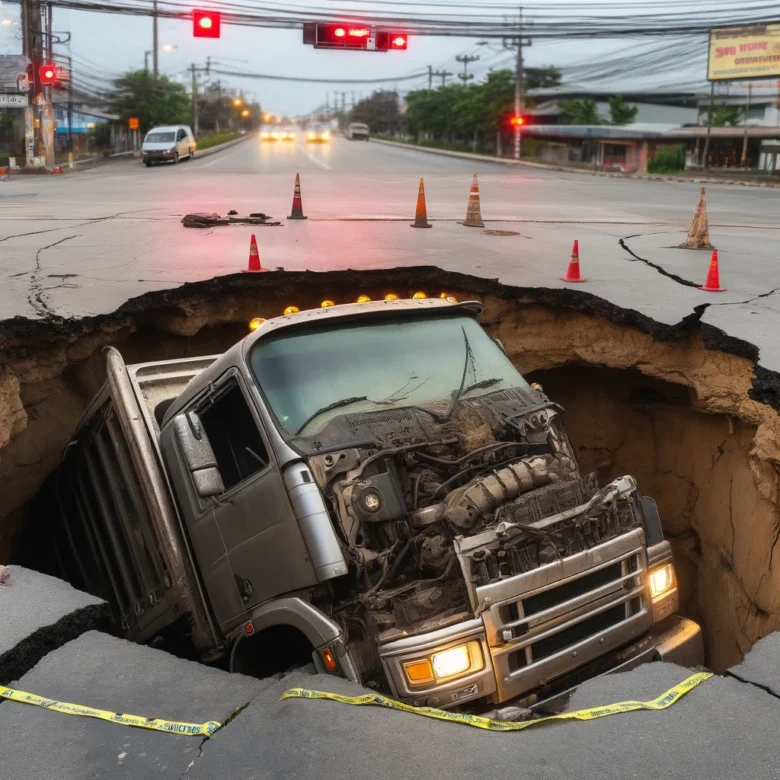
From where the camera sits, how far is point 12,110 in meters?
44.2

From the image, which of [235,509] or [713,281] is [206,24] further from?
[235,509]

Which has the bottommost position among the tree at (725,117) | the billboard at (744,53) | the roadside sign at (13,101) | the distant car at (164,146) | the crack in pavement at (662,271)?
the crack in pavement at (662,271)

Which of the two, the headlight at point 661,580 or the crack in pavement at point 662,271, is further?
the crack in pavement at point 662,271

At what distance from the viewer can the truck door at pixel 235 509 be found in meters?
4.61

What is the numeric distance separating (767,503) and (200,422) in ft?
13.8

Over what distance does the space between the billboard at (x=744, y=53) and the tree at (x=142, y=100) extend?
3577 cm

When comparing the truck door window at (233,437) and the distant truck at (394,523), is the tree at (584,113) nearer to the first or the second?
the distant truck at (394,523)

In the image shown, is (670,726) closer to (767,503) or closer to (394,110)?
(767,503)

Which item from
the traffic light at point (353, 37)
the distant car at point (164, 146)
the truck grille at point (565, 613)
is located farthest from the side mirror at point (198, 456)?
the distant car at point (164, 146)

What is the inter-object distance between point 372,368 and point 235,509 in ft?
3.87

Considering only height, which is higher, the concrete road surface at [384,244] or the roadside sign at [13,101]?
the roadside sign at [13,101]

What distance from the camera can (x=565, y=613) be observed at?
4.29 metres

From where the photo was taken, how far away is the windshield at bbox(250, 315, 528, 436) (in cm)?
492

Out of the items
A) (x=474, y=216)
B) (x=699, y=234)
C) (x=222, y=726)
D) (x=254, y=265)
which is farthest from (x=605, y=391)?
(x=222, y=726)
